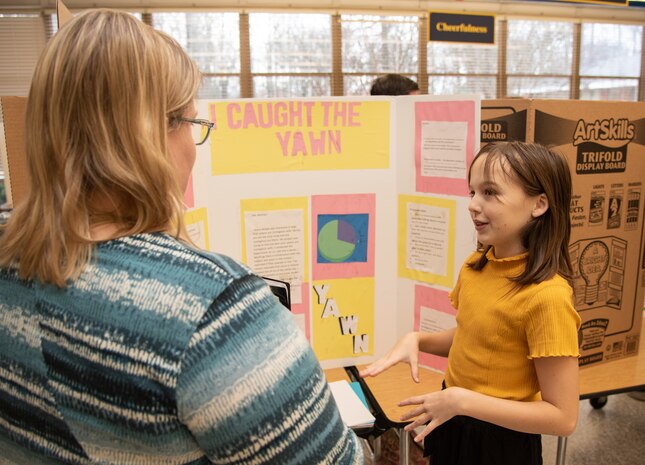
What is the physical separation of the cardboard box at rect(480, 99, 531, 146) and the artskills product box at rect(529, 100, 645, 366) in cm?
3

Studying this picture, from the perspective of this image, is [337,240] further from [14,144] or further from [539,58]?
[539,58]

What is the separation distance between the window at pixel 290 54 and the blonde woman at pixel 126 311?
6.95 metres

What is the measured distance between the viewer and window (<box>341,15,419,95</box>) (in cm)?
746

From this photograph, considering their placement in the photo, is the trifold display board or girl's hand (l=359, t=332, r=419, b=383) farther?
the trifold display board

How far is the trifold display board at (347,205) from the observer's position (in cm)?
150

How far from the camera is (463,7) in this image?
7723 mm

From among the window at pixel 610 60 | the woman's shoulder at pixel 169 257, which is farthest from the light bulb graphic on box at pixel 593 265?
the window at pixel 610 60

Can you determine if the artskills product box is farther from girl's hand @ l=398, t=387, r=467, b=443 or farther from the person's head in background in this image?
the person's head in background

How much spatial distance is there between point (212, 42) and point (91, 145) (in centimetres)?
723

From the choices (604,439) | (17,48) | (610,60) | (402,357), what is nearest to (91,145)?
(402,357)

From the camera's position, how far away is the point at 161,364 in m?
0.49

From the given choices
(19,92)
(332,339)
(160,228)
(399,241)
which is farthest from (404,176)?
(19,92)

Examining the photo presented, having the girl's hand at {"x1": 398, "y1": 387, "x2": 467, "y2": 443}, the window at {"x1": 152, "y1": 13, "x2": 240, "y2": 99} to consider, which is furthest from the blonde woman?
the window at {"x1": 152, "y1": 13, "x2": 240, "y2": 99}

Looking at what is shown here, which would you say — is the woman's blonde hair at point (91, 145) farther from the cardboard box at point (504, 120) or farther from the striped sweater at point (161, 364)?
the cardboard box at point (504, 120)
